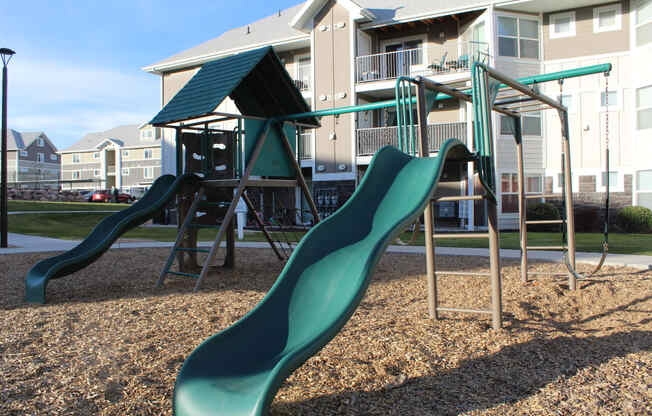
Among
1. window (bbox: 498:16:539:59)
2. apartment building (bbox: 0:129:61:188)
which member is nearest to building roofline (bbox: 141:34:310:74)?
window (bbox: 498:16:539:59)

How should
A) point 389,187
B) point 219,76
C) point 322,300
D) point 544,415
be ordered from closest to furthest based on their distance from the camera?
point 544,415 < point 322,300 < point 389,187 < point 219,76

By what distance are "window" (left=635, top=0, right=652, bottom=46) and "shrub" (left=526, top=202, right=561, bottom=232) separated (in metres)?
6.63

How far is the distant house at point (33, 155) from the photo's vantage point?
6701 cm

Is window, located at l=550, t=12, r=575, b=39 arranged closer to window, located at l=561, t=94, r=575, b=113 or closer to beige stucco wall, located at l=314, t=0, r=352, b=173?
window, located at l=561, t=94, r=575, b=113

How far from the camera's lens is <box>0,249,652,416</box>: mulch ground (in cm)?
305

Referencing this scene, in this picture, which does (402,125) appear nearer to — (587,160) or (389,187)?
(389,187)

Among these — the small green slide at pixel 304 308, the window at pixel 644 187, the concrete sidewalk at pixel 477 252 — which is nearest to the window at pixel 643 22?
the window at pixel 644 187

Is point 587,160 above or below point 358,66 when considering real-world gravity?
below

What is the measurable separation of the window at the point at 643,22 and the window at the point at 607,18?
607mm

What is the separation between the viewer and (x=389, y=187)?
12.5 feet

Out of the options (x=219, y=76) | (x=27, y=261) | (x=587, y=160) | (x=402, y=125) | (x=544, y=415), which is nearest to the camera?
(x=544, y=415)

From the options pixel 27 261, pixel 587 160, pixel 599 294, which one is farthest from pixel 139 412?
pixel 587 160

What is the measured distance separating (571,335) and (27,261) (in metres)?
9.62

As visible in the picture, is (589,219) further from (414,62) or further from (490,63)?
(414,62)
